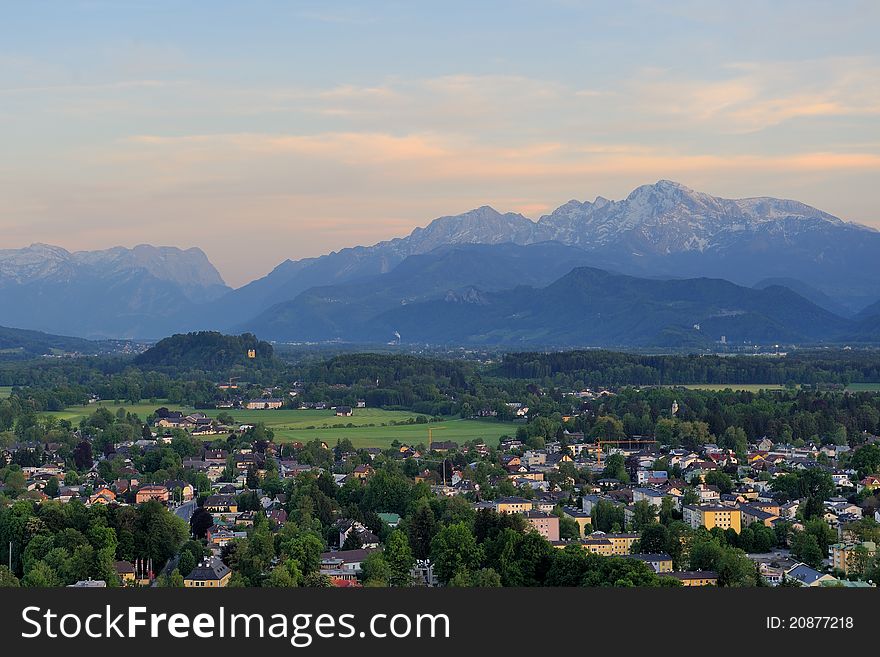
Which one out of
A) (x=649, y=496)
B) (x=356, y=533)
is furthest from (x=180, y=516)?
(x=649, y=496)

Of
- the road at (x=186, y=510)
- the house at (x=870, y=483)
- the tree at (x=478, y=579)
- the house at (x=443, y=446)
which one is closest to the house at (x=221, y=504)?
the road at (x=186, y=510)

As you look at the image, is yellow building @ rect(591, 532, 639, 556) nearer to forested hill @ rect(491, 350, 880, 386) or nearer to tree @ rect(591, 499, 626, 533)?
tree @ rect(591, 499, 626, 533)

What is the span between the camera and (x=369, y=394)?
79.5m

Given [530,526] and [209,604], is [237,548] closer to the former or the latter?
[530,526]

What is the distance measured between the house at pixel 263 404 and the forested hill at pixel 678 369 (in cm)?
2184

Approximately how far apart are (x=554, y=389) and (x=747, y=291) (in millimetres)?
124109

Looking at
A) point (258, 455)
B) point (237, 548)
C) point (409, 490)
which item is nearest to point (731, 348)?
point (258, 455)

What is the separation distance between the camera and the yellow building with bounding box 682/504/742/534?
3373 cm

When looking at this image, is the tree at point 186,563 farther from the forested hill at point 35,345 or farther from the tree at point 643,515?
the forested hill at point 35,345

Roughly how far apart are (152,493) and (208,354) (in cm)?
7336

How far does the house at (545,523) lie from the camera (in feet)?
107

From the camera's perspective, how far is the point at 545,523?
32938 mm

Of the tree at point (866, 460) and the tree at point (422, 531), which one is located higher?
the tree at point (422, 531)

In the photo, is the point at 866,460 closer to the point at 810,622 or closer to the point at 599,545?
the point at 599,545
